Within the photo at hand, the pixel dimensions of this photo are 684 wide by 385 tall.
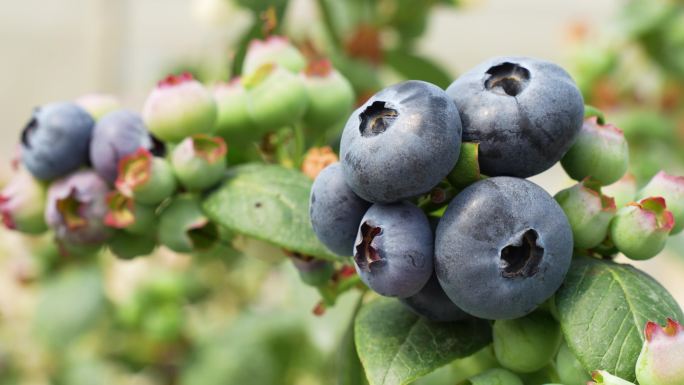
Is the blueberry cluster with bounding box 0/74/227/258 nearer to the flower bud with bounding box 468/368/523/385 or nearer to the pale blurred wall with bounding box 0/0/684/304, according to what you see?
the flower bud with bounding box 468/368/523/385

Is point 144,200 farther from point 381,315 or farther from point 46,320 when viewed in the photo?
point 46,320

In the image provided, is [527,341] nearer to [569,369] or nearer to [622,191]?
[569,369]

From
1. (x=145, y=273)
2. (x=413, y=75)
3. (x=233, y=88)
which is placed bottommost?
(x=145, y=273)

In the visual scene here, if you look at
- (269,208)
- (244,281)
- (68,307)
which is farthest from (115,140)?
(244,281)

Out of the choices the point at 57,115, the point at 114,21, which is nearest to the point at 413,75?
the point at 57,115

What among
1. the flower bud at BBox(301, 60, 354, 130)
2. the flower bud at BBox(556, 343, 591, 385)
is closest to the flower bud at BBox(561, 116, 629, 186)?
the flower bud at BBox(556, 343, 591, 385)

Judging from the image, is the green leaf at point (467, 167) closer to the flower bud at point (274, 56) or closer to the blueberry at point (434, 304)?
the blueberry at point (434, 304)
